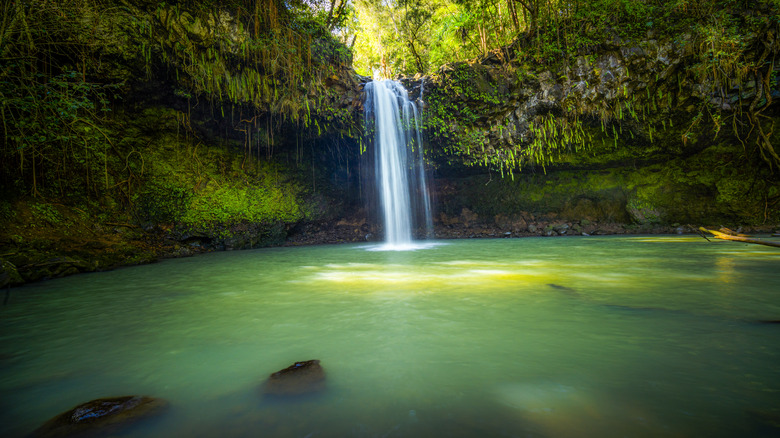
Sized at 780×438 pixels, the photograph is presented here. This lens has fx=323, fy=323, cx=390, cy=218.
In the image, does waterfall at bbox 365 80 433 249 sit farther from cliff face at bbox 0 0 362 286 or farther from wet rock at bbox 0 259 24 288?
wet rock at bbox 0 259 24 288

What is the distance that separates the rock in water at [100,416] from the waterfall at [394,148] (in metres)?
8.67

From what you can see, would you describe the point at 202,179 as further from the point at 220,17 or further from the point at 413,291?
the point at 413,291

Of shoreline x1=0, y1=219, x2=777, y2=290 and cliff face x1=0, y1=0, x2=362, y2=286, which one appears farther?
cliff face x1=0, y1=0, x2=362, y2=286

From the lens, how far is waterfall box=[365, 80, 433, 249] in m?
10.4

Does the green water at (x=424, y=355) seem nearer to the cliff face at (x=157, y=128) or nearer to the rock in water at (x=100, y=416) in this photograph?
the rock in water at (x=100, y=416)

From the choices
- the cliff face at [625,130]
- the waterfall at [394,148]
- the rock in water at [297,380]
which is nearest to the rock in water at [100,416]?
the rock in water at [297,380]

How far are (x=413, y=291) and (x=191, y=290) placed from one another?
291 centimetres

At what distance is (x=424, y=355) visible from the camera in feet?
6.63

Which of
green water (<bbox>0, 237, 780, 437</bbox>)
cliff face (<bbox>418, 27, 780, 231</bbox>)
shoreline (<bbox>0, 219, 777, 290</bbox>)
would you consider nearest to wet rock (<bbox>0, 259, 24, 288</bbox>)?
shoreline (<bbox>0, 219, 777, 290</bbox>)

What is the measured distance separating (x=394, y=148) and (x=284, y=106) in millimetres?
3690

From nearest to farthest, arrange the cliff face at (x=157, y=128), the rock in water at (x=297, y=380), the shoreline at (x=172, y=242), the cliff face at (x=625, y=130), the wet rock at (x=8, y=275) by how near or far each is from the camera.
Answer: the rock in water at (x=297, y=380) → the wet rock at (x=8, y=275) → the shoreline at (x=172, y=242) → the cliff face at (x=157, y=128) → the cliff face at (x=625, y=130)

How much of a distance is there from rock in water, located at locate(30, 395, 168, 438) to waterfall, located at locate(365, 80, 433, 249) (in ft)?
28.4

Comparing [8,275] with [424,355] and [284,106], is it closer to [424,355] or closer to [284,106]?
[424,355]

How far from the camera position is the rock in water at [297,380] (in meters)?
1.63
